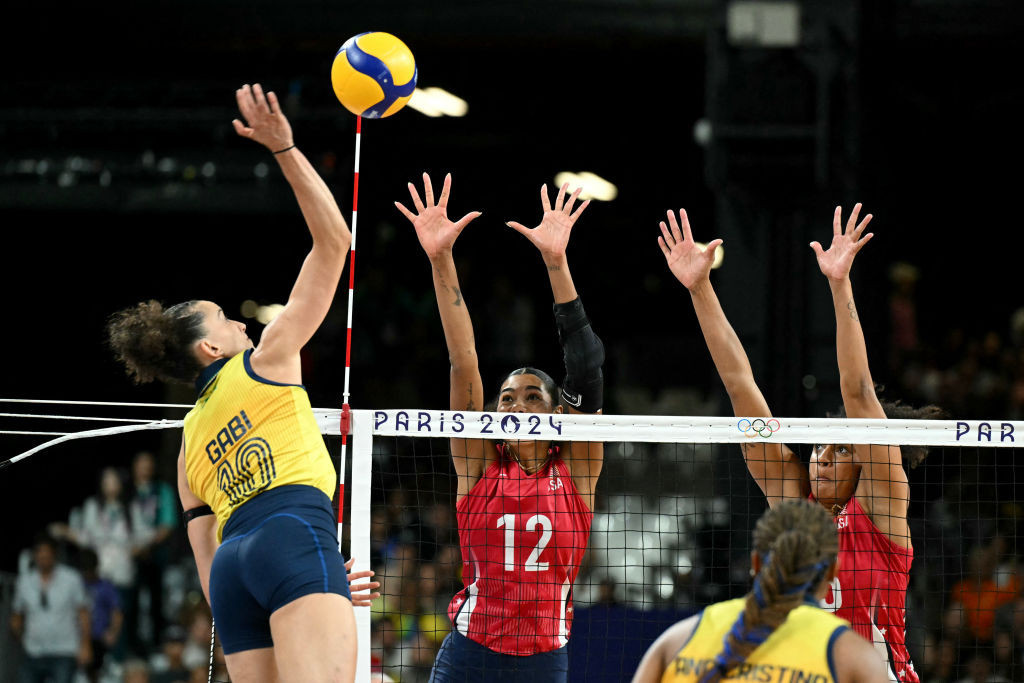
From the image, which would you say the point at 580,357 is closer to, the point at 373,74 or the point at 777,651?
the point at 373,74

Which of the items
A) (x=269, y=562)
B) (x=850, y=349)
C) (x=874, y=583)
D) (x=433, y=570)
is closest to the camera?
(x=269, y=562)

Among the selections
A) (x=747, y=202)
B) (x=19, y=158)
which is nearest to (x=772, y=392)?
(x=747, y=202)

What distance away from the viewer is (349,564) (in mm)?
5203

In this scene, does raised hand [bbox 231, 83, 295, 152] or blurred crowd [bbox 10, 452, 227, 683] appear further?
blurred crowd [bbox 10, 452, 227, 683]

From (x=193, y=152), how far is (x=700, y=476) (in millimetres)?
7959

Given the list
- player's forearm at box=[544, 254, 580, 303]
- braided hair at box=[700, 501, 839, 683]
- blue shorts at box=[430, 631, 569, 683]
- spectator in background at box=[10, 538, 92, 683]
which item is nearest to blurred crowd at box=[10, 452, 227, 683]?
spectator in background at box=[10, 538, 92, 683]

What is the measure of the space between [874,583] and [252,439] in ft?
9.04

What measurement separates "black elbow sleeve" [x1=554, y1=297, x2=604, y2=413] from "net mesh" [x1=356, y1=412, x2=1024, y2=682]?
0.17 meters

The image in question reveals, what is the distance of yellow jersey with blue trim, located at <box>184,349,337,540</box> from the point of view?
180 inches

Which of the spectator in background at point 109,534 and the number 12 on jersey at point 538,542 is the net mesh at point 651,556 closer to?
the number 12 on jersey at point 538,542

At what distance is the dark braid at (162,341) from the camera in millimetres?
4773

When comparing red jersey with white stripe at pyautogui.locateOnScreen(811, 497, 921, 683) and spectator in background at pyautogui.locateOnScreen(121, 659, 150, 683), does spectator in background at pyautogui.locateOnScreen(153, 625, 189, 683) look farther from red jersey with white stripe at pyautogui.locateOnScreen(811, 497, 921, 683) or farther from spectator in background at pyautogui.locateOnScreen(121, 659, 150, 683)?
red jersey with white stripe at pyautogui.locateOnScreen(811, 497, 921, 683)

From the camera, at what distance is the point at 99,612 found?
13.4 metres

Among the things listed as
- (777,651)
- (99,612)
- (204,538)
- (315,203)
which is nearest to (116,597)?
(99,612)
